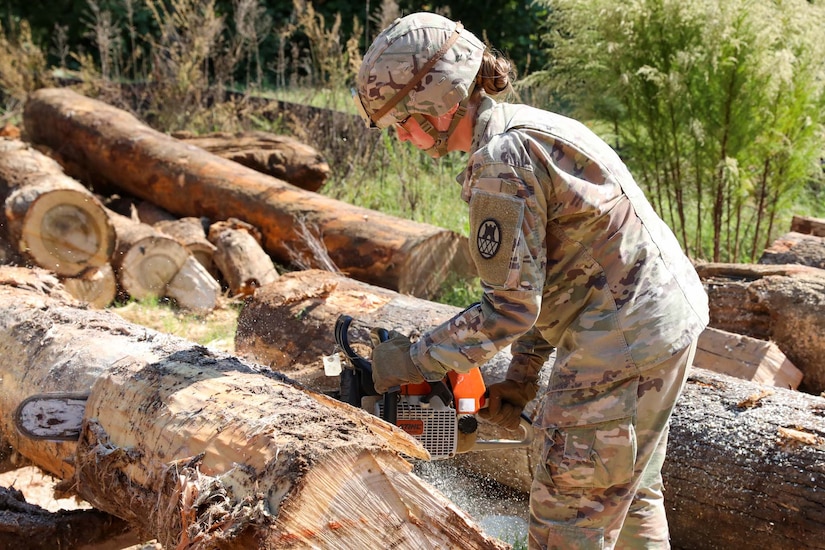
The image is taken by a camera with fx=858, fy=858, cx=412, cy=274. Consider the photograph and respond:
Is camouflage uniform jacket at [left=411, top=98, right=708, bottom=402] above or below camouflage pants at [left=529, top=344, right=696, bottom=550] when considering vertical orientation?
above

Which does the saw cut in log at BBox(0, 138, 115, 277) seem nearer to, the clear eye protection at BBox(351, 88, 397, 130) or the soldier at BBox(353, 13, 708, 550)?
the clear eye protection at BBox(351, 88, 397, 130)

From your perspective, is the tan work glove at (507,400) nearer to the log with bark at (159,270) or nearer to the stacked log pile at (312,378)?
the stacked log pile at (312,378)

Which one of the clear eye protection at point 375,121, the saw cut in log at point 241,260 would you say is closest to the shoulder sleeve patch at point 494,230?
the clear eye protection at point 375,121

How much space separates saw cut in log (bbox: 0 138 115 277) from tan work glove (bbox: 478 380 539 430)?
4396 millimetres

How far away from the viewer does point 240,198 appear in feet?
24.4

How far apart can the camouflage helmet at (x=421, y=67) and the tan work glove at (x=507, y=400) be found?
1057 mm

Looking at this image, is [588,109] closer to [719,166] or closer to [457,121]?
[719,166]

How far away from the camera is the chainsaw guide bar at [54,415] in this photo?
2.93m

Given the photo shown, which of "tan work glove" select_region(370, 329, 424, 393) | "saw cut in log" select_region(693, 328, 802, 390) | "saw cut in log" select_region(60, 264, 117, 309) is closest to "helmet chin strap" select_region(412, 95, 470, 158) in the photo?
"tan work glove" select_region(370, 329, 424, 393)

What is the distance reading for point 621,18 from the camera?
675 cm

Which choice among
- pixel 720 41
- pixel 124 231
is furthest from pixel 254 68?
pixel 720 41

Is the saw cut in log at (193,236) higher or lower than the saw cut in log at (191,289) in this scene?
higher

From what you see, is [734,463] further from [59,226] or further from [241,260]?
[59,226]

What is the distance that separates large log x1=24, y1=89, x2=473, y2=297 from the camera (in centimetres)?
629
